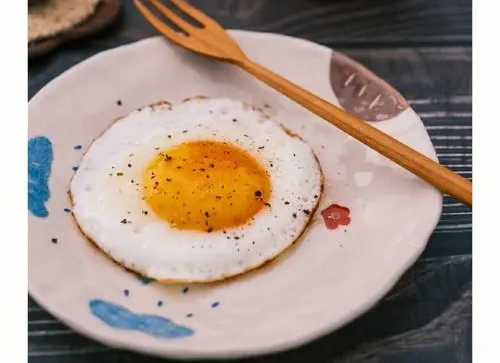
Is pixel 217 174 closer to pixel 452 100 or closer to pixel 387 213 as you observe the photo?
pixel 387 213

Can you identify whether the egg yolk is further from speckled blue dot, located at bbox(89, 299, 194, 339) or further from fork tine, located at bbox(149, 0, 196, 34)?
fork tine, located at bbox(149, 0, 196, 34)

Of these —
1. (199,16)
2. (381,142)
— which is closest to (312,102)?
(381,142)

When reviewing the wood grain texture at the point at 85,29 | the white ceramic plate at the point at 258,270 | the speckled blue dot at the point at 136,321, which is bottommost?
the speckled blue dot at the point at 136,321

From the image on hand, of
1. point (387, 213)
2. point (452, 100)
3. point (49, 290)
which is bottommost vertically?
point (49, 290)

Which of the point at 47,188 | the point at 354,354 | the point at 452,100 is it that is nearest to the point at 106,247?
the point at 47,188

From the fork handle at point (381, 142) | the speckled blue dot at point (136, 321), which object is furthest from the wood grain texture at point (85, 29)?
the speckled blue dot at point (136, 321)

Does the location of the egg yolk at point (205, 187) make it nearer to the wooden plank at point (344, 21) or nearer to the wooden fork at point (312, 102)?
the wooden fork at point (312, 102)
